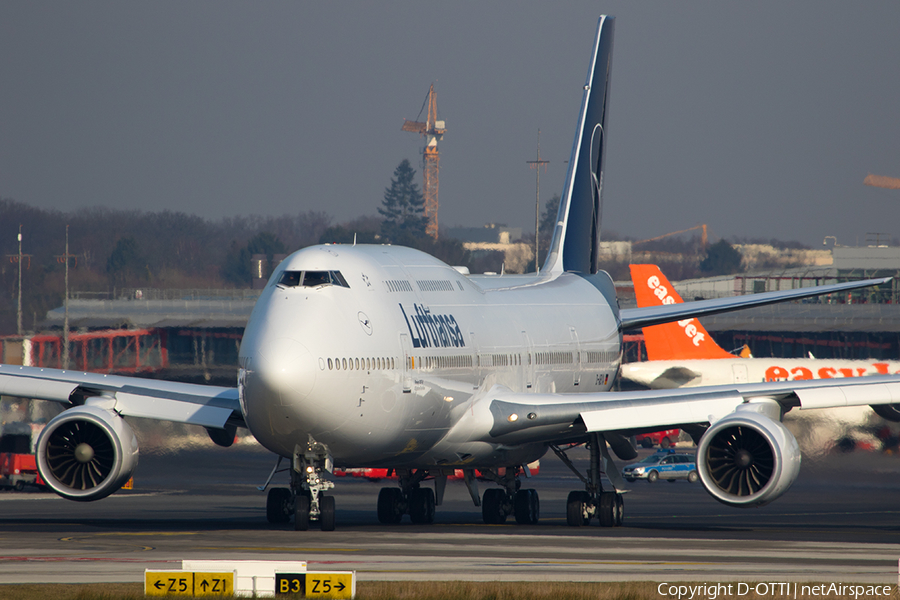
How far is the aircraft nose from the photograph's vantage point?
2338 centimetres

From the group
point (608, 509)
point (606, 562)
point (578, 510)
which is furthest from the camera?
point (578, 510)

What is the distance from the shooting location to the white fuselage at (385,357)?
23.9 metres

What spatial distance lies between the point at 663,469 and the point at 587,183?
23.7 m

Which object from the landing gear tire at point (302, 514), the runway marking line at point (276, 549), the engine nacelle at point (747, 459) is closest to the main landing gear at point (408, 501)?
the landing gear tire at point (302, 514)

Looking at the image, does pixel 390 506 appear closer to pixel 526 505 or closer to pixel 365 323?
pixel 526 505

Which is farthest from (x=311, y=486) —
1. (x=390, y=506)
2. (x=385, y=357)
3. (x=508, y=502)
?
(x=508, y=502)

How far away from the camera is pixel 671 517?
3741 centimetres

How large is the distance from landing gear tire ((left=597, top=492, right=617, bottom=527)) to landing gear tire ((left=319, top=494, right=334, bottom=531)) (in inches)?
319

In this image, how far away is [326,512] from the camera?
84.4ft

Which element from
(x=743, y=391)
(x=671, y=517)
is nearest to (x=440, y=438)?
(x=743, y=391)

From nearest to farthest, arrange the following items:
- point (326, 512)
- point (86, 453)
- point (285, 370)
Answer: point (285, 370)
point (326, 512)
point (86, 453)

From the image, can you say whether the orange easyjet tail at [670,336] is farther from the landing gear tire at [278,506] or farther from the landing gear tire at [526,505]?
the landing gear tire at [278,506]

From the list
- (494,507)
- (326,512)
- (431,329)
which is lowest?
(494,507)

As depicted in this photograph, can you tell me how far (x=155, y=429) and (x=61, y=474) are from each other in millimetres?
25299
